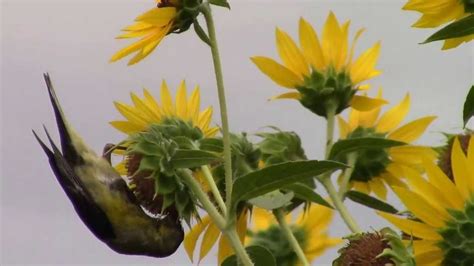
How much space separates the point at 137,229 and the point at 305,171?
7.2 inches

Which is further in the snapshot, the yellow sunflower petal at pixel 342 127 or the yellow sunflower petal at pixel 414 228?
the yellow sunflower petal at pixel 342 127

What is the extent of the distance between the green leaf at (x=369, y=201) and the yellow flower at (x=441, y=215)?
0.81ft

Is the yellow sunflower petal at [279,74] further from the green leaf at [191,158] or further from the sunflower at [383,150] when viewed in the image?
the green leaf at [191,158]

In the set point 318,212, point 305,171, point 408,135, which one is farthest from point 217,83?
point 318,212

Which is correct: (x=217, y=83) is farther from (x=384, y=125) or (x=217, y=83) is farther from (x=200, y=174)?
(x=384, y=125)

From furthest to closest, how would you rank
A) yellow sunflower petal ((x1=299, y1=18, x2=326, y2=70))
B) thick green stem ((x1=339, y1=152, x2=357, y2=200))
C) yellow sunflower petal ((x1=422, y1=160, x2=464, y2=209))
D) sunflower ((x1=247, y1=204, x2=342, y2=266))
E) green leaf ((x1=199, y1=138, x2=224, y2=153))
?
sunflower ((x1=247, y1=204, x2=342, y2=266))
yellow sunflower petal ((x1=299, y1=18, x2=326, y2=70))
thick green stem ((x1=339, y1=152, x2=357, y2=200))
green leaf ((x1=199, y1=138, x2=224, y2=153))
yellow sunflower petal ((x1=422, y1=160, x2=464, y2=209))

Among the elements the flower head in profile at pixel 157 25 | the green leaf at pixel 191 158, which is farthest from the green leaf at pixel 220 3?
the green leaf at pixel 191 158

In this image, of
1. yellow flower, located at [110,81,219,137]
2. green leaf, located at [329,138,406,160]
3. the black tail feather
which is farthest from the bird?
green leaf, located at [329,138,406,160]

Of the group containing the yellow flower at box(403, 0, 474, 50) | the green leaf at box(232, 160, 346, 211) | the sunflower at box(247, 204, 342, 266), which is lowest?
the sunflower at box(247, 204, 342, 266)

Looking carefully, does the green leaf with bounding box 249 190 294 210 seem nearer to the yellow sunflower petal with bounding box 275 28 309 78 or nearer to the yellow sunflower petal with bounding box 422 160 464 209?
the yellow sunflower petal with bounding box 422 160 464 209

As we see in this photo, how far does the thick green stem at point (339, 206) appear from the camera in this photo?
3.57 feet

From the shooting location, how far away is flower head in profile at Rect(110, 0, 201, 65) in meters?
0.92

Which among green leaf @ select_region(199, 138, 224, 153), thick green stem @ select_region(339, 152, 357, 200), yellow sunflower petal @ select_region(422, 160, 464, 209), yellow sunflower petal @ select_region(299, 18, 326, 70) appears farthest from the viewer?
yellow sunflower petal @ select_region(299, 18, 326, 70)

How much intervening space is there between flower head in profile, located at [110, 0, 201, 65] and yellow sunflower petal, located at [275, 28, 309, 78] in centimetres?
37
